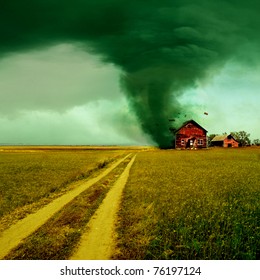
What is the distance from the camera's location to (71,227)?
9734mm

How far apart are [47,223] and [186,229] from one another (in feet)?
14.4

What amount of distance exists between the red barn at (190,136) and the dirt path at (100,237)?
262 feet

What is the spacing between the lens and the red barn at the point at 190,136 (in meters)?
91.3

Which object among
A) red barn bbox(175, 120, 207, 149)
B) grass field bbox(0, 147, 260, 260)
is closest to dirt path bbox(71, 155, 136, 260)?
grass field bbox(0, 147, 260, 260)

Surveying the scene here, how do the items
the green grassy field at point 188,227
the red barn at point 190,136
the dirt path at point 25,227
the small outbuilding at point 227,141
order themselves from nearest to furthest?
the green grassy field at point 188,227 < the dirt path at point 25,227 < the red barn at point 190,136 < the small outbuilding at point 227,141

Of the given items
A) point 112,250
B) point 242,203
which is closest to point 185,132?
point 242,203

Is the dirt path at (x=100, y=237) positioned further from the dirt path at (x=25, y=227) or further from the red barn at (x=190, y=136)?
the red barn at (x=190, y=136)

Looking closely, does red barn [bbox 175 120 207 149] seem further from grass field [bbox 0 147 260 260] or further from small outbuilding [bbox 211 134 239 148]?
grass field [bbox 0 147 260 260]

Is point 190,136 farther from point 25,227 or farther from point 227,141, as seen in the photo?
point 25,227

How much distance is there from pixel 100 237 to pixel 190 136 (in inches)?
3329

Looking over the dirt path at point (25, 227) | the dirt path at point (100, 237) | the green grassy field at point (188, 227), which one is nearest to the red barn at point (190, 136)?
the green grassy field at point (188, 227)

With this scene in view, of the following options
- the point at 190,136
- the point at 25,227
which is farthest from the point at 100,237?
the point at 190,136

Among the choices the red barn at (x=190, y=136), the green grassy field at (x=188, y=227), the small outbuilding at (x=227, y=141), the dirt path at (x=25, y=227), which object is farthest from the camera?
the small outbuilding at (x=227, y=141)

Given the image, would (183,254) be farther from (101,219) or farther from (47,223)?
(47,223)
